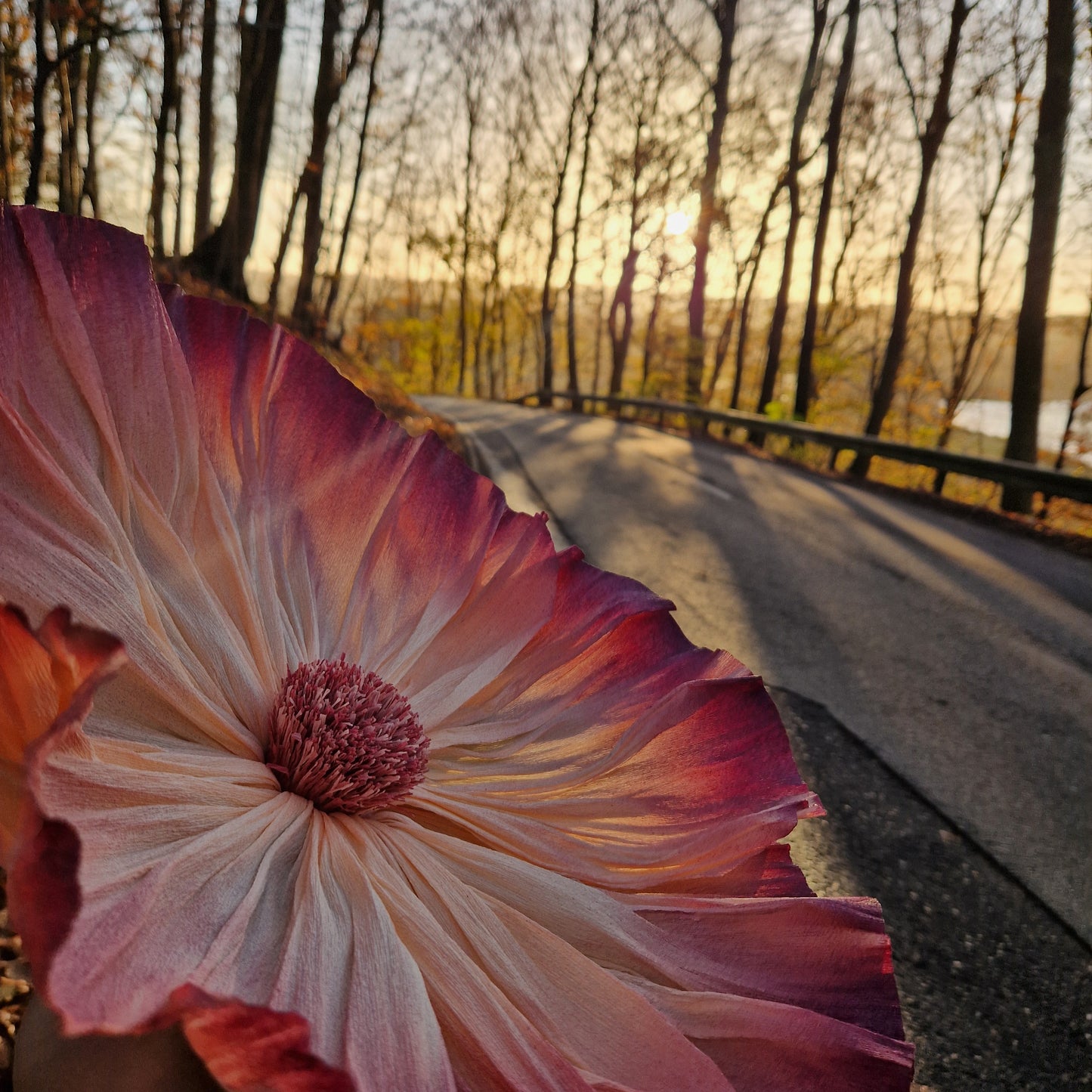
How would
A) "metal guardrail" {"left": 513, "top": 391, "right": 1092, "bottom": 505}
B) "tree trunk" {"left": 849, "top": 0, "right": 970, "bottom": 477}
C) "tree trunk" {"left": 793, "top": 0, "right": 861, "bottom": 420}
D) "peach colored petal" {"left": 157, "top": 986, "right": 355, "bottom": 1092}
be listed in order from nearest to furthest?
"peach colored petal" {"left": 157, "top": 986, "right": 355, "bottom": 1092} → "metal guardrail" {"left": 513, "top": 391, "right": 1092, "bottom": 505} → "tree trunk" {"left": 849, "top": 0, "right": 970, "bottom": 477} → "tree trunk" {"left": 793, "top": 0, "right": 861, "bottom": 420}

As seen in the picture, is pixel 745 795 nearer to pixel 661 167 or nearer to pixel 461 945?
pixel 461 945

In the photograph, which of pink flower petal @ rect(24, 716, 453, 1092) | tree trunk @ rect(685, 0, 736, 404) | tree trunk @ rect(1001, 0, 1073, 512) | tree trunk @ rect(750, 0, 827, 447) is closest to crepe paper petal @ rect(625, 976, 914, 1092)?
pink flower petal @ rect(24, 716, 453, 1092)

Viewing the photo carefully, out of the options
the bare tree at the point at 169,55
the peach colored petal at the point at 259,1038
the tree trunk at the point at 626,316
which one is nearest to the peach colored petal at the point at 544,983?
the peach colored petal at the point at 259,1038

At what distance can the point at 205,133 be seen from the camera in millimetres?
9156

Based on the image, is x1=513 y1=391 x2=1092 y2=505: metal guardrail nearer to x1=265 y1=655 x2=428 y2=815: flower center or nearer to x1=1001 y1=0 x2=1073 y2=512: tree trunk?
x1=1001 y1=0 x2=1073 y2=512: tree trunk

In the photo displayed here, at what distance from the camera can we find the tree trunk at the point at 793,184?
54.1ft

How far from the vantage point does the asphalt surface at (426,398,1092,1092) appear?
1438 millimetres

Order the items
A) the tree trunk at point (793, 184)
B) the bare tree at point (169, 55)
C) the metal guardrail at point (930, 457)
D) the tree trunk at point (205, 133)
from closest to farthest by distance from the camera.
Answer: the bare tree at point (169, 55)
the metal guardrail at point (930, 457)
the tree trunk at point (205, 133)
the tree trunk at point (793, 184)

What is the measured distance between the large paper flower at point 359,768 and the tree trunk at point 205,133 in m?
8.49

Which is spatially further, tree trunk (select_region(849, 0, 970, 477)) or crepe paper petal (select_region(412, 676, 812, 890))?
tree trunk (select_region(849, 0, 970, 477))

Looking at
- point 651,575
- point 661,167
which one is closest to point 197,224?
point 651,575

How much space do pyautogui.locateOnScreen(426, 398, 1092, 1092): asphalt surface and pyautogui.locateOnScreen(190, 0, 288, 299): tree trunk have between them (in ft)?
9.94

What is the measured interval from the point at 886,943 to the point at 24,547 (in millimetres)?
775

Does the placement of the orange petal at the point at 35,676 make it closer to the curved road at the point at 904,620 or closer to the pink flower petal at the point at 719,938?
the pink flower petal at the point at 719,938
